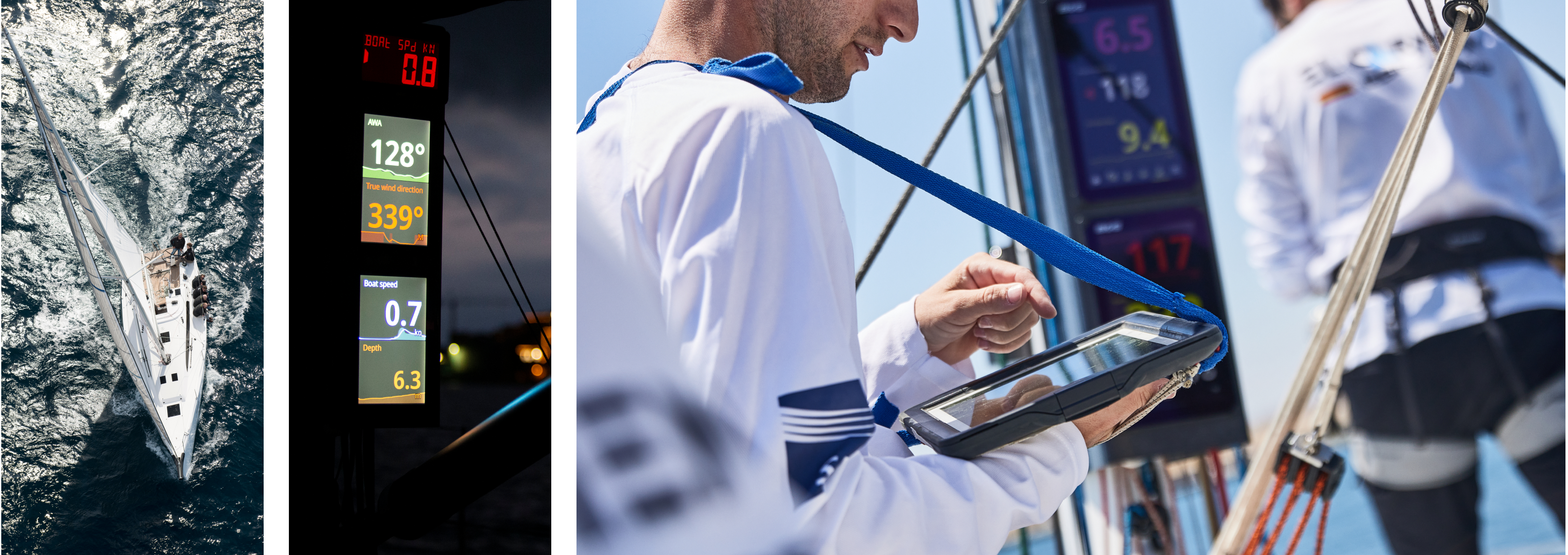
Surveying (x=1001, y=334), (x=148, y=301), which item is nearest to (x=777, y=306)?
(x=1001, y=334)

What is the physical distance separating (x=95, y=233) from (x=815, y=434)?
0.79 meters

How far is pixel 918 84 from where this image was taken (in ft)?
4.96

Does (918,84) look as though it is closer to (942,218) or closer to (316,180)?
(942,218)

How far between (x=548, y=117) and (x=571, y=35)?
5 cm

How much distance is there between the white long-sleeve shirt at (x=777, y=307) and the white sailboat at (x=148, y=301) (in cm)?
57

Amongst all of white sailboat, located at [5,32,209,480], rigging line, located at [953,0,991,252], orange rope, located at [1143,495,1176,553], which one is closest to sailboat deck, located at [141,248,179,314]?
white sailboat, located at [5,32,209,480]

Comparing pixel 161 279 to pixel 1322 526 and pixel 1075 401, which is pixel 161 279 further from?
pixel 1322 526

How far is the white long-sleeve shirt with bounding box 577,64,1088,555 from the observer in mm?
400

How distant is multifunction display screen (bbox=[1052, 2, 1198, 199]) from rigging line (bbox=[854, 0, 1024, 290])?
0.18 m

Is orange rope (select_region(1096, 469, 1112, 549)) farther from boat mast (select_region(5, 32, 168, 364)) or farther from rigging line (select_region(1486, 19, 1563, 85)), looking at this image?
boat mast (select_region(5, 32, 168, 364))

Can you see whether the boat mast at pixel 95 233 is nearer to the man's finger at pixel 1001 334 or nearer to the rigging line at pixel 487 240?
the rigging line at pixel 487 240

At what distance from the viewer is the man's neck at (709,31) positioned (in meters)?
0.59

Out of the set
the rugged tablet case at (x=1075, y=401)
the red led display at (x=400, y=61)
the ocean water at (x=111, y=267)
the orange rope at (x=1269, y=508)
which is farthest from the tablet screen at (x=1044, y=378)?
the orange rope at (x=1269, y=508)

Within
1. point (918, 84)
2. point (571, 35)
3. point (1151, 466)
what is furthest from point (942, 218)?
point (571, 35)
